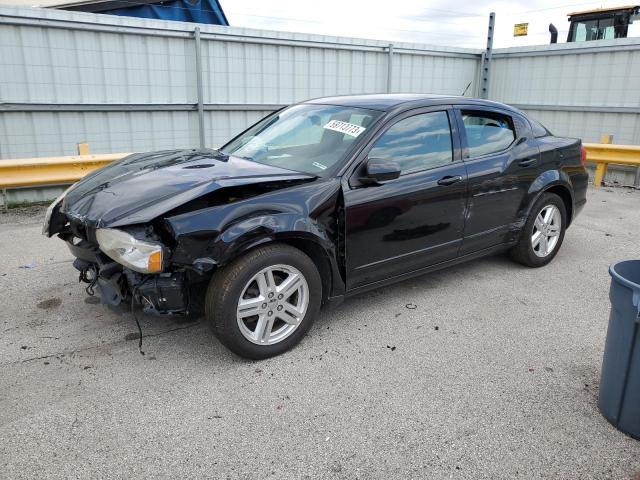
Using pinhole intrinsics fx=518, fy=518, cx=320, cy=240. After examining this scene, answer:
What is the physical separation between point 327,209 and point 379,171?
1.45 ft

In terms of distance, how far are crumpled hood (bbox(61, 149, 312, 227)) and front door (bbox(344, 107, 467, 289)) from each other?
21.1 inches

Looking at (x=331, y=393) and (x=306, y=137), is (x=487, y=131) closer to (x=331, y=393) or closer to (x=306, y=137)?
(x=306, y=137)

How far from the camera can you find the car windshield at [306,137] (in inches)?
148

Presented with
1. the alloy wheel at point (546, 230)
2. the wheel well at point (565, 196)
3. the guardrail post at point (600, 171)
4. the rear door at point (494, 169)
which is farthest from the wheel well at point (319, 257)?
the guardrail post at point (600, 171)

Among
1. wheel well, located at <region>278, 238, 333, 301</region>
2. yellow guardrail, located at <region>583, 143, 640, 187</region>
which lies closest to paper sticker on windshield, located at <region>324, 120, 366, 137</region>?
wheel well, located at <region>278, 238, 333, 301</region>

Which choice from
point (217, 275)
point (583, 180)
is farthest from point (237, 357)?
point (583, 180)

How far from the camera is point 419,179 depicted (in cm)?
392

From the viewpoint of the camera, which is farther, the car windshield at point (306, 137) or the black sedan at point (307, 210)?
the car windshield at point (306, 137)

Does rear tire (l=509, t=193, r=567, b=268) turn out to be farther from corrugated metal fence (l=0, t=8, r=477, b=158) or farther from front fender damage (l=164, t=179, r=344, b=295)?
corrugated metal fence (l=0, t=8, r=477, b=158)

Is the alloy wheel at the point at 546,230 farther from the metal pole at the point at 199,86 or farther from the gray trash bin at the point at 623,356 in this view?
the metal pole at the point at 199,86

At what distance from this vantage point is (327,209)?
3.44 metres

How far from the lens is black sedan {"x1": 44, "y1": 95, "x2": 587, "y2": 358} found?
9.91ft

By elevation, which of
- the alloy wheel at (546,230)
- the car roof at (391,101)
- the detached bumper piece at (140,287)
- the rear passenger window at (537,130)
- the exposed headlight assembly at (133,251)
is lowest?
the alloy wheel at (546,230)

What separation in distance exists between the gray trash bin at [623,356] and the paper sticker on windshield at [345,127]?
6.27 ft
